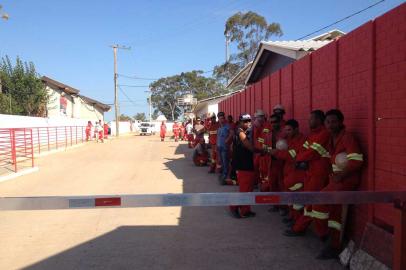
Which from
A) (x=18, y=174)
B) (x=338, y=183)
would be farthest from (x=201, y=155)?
(x=338, y=183)

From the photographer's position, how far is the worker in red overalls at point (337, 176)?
200 inches

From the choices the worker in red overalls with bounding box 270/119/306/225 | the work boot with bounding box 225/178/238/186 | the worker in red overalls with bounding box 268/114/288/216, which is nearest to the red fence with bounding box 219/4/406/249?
the worker in red overalls with bounding box 270/119/306/225

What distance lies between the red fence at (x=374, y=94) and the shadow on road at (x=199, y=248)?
959mm

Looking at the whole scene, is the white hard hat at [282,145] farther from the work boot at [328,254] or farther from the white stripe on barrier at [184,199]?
the white stripe on barrier at [184,199]

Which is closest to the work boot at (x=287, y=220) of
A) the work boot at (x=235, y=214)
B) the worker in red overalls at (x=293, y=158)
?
the worker in red overalls at (x=293, y=158)

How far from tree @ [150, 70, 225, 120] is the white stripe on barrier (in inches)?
3064

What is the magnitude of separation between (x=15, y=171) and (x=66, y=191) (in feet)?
15.5

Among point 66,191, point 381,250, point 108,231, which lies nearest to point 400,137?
point 381,250

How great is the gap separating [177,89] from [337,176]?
299 ft

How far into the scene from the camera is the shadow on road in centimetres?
527

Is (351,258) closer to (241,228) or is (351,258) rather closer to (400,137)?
(400,137)

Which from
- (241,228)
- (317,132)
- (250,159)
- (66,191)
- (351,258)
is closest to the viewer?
(351,258)

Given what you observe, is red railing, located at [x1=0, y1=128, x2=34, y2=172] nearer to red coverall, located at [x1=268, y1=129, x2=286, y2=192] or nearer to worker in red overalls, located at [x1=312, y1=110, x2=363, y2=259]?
red coverall, located at [x1=268, y1=129, x2=286, y2=192]

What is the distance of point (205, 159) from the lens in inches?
647
